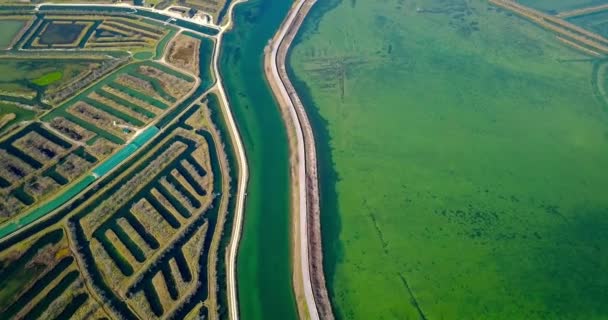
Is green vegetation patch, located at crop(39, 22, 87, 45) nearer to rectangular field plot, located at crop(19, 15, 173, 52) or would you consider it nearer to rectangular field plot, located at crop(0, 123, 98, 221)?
rectangular field plot, located at crop(19, 15, 173, 52)

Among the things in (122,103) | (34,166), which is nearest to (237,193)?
(122,103)

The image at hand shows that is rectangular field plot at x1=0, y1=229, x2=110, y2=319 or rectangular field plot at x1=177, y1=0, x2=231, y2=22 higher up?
rectangular field plot at x1=177, y1=0, x2=231, y2=22

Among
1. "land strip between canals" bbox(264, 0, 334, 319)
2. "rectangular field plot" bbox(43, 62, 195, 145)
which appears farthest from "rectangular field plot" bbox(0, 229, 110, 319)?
"land strip between canals" bbox(264, 0, 334, 319)

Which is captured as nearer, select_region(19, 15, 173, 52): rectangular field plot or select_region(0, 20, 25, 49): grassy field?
select_region(19, 15, 173, 52): rectangular field plot

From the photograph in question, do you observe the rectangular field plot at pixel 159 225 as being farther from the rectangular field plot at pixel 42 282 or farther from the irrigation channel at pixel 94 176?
the rectangular field plot at pixel 42 282

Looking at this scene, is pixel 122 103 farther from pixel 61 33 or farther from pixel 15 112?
pixel 61 33

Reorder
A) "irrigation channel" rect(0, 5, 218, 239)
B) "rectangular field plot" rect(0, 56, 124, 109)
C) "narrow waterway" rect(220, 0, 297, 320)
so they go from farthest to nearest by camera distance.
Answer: "rectangular field plot" rect(0, 56, 124, 109) < "irrigation channel" rect(0, 5, 218, 239) < "narrow waterway" rect(220, 0, 297, 320)

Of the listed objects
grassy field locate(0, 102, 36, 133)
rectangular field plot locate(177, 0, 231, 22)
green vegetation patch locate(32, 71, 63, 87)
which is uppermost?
rectangular field plot locate(177, 0, 231, 22)
